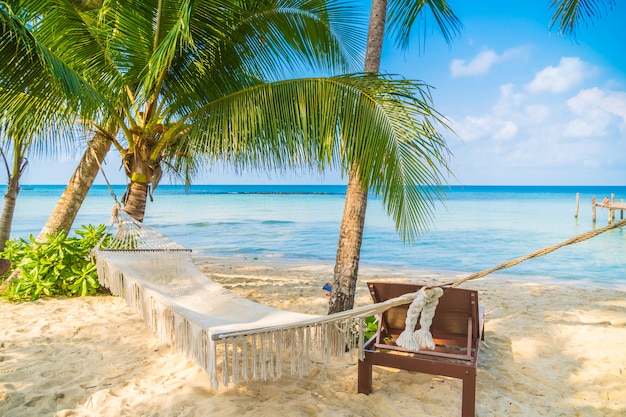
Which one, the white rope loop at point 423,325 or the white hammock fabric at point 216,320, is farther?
the white rope loop at point 423,325

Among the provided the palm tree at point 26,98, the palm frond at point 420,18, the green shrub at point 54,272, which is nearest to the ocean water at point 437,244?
the palm frond at point 420,18

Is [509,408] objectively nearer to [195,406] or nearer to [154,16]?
[195,406]

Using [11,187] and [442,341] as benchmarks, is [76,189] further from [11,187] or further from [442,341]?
[442,341]

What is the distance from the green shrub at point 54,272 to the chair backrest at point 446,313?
246 cm

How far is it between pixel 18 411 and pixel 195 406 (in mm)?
690

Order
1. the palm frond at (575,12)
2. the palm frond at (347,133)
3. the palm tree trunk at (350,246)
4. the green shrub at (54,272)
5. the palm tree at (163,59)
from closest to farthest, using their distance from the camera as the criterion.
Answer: the palm frond at (347,133) → the palm tree trunk at (350,246) → the palm tree at (163,59) → the green shrub at (54,272) → the palm frond at (575,12)

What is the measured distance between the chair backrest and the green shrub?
96.8 inches

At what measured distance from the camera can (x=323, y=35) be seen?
3570mm

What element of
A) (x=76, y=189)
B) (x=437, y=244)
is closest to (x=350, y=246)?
(x=76, y=189)

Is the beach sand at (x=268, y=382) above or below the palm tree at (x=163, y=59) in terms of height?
below

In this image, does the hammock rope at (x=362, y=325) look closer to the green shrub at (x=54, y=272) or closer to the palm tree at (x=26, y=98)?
the palm tree at (x=26, y=98)

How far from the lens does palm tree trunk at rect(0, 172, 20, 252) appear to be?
4117 mm

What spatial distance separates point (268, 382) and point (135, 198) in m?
2.06

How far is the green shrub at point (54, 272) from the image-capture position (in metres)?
3.25
